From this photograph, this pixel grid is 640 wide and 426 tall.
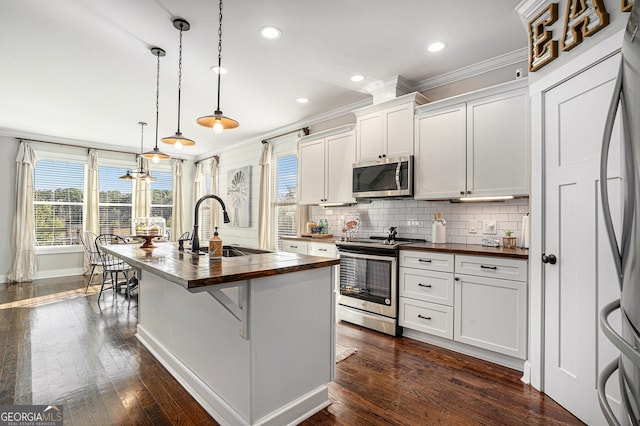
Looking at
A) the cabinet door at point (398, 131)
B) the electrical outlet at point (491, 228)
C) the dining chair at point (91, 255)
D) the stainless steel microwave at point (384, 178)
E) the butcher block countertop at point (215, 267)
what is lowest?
the dining chair at point (91, 255)

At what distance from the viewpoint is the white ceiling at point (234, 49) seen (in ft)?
8.02

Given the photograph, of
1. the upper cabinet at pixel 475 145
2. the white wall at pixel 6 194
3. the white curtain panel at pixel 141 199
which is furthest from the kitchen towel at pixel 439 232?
the white wall at pixel 6 194

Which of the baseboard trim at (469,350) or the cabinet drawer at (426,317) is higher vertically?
the cabinet drawer at (426,317)

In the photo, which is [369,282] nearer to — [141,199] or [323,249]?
Result: [323,249]

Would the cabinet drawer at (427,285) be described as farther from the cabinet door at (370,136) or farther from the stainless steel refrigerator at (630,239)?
the stainless steel refrigerator at (630,239)

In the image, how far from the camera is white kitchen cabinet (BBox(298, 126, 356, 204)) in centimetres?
414

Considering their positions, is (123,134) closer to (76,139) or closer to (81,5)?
(76,139)

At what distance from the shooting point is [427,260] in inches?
120

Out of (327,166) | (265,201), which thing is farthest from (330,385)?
(265,201)

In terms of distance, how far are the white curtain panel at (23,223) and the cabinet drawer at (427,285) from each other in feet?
22.3

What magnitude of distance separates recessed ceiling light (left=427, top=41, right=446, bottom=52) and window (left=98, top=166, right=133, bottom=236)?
684 centimetres

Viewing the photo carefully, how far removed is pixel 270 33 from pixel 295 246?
105 inches

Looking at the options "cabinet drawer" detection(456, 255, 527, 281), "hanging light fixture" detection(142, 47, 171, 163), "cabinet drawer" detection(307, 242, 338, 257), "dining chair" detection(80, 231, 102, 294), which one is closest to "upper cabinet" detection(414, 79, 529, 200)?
"cabinet drawer" detection(456, 255, 527, 281)

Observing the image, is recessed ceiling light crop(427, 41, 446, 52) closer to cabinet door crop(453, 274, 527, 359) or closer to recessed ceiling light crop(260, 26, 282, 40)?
recessed ceiling light crop(260, 26, 282, 40)
